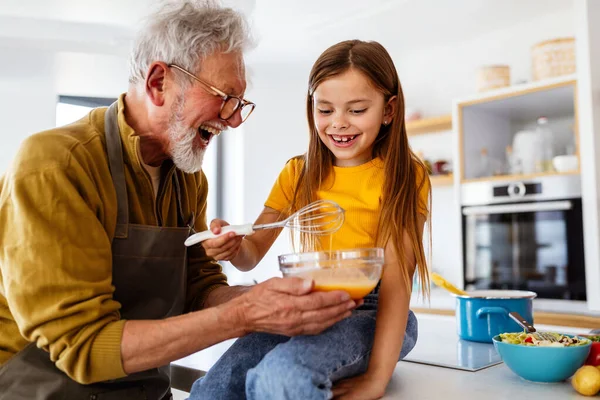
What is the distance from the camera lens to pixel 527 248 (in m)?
3.12

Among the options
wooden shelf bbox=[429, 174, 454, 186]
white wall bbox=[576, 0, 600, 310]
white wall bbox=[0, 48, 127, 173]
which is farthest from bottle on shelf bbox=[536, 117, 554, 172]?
white wall bbox=[0, 48, 127, 173]

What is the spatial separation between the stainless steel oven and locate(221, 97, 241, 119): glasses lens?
213 cm

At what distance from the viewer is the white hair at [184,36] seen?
1.32 meters

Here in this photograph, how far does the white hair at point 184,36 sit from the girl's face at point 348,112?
0.26 metres

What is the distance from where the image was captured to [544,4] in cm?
323

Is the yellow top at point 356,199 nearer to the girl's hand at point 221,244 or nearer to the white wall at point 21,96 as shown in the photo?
the girl's hand at point 221,244

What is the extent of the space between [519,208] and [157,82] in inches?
94.0

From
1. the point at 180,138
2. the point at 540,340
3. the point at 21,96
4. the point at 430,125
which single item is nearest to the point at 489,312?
the point at 540,340

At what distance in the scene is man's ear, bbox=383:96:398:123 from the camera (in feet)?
4.73

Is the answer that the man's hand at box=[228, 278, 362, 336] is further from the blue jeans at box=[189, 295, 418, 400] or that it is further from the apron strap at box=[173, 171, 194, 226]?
the apron strap at box=[173, 171, 194, 226]

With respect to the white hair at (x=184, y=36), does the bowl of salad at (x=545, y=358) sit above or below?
below

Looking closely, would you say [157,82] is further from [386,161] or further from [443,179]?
[443,179]

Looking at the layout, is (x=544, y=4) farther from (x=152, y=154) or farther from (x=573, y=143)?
(x=152, y=154)

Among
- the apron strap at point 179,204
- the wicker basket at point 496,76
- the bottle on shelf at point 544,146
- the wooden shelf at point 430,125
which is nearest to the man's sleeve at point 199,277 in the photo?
the apron strap at point 179,204
